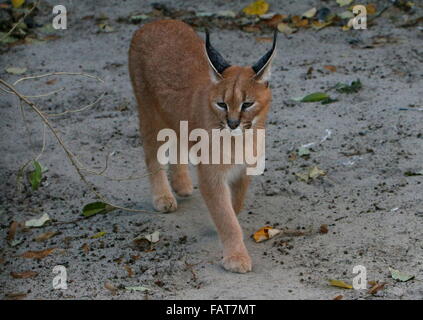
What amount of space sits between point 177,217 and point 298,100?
2.09m

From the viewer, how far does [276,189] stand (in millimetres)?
6359

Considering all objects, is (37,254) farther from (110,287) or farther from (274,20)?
(274,20)

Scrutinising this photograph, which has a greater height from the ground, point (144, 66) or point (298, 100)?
point (144, 66)

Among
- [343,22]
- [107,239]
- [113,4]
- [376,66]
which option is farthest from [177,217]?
[113,4]

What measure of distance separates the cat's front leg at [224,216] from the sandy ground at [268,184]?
0.31 ft

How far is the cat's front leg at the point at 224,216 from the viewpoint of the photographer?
516 centimetres

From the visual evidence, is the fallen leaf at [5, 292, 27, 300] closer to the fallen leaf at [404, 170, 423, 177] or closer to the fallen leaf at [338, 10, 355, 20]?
the fallen leaf at [404, 170, 423, 177]

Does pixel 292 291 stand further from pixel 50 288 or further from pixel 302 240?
pixel 50 288

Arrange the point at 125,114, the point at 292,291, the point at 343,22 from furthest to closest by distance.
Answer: the point at 343,22 → the point at 125,114 → the point at 292,291

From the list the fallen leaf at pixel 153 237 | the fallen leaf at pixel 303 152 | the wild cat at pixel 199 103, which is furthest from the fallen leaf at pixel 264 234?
the fallen leaf at pixel 303 152

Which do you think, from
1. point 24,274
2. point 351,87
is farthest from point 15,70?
point 24,274

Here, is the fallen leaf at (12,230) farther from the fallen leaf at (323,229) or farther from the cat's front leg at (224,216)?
the fallen leaf at (323,229)

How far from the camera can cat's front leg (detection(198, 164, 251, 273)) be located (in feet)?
16.9

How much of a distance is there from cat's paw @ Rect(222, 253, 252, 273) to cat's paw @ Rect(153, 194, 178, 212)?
1214mm
